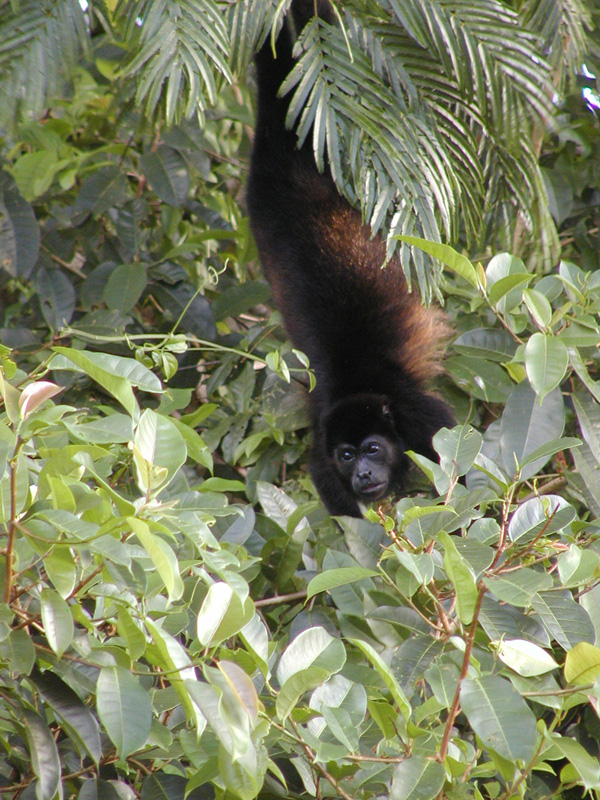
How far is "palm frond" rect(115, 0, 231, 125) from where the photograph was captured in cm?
200

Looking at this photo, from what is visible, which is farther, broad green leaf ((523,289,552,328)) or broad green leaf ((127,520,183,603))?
broad green leaf ((523,289,552,328))

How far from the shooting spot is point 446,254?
1.47m

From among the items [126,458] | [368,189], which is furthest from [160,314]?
[126,458]

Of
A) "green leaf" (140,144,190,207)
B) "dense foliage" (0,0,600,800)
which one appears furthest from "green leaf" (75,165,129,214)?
"dense foliage" (0,0,600,800)

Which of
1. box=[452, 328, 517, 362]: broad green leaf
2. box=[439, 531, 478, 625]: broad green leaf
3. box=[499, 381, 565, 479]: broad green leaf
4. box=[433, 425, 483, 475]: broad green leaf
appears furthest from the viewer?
box=[452, 328, 517, 362]: broad green leaf

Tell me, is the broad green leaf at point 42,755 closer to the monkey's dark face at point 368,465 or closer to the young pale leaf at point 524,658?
the young pale leaf at point 524,658

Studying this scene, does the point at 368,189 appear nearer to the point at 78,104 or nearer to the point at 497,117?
the point at 497,117

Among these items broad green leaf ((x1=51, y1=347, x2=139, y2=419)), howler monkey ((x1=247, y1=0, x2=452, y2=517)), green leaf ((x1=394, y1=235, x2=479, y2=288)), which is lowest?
howler monkey ((x1=247, y1=0, x2=452, y2=517))

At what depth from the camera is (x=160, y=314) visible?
12.3ft

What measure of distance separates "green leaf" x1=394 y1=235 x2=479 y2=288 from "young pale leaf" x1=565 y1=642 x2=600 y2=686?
0.69 m

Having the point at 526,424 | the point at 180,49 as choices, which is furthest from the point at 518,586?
the point at 180,49

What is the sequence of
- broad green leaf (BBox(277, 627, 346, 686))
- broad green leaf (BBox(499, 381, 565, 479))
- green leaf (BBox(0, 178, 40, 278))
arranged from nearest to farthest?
broad green leaf (BBox(277, 627, 346, 686)) → broad green leaf (BBox(499, 381, 565, 479)) → green leaf (BBox(0, 178, 40, 278))

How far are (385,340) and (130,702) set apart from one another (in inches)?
98.9

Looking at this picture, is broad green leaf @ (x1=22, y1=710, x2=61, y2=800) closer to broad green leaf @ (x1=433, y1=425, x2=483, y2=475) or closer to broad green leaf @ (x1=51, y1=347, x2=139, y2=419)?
broad green leaf @ (x1=51, y1=347, x2=139, y2=419)
